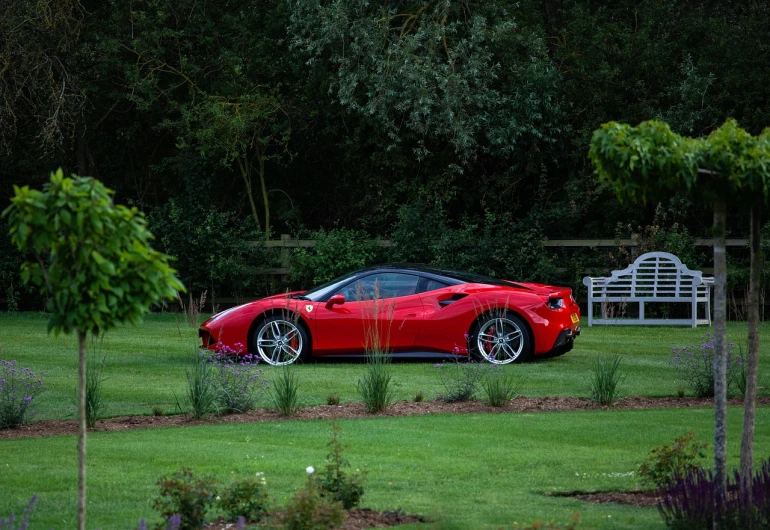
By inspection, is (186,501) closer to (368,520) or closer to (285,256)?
(368,520)

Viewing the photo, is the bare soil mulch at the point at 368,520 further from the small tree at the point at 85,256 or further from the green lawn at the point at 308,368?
the green lawn at the point at 308,368

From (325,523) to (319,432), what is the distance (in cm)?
433

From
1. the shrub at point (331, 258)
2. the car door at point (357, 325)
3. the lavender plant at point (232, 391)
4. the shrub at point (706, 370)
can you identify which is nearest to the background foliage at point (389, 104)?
the shrub at point (331, 258)

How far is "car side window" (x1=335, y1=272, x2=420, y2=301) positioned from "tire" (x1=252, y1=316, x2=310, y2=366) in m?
0.81

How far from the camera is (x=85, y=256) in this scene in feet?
16.2

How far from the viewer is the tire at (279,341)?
583 inches

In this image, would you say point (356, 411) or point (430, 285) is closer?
point (356, 411)

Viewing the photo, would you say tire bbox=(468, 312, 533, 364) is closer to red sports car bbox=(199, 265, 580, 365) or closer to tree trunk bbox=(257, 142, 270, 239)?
red sports car bbox=(199, 265, 580, 365)

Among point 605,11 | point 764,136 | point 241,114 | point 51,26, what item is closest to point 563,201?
point 605,11

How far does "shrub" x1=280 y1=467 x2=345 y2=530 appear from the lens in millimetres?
5395

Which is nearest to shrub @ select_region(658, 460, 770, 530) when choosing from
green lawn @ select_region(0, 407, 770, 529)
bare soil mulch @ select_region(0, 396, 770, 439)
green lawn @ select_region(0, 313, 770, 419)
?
green lawn @ select_region(0, 407, 770, 529)

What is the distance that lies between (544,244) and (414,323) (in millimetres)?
9627

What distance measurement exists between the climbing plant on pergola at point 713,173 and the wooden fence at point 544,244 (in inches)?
668

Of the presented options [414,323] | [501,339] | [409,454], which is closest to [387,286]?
[414,323]
